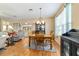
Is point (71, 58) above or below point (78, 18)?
below

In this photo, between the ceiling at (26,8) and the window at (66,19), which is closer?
the window at (66,19)

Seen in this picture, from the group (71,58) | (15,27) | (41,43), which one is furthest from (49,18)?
(71,58)

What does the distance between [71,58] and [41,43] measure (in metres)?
6.46

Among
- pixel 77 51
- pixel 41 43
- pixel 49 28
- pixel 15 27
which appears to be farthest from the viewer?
pixel 15 27

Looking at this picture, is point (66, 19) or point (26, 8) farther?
point (26, 8)

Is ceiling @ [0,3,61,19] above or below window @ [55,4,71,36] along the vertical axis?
above

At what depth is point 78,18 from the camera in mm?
3574

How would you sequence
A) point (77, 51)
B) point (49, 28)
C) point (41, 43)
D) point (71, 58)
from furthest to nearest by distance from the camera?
point (49, 28)
point (41, 43)
point (77, 51)
point (71, 58)

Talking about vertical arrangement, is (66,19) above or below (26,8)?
below

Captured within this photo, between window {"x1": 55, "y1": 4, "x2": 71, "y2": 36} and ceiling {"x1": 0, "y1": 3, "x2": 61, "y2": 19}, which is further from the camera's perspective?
ceiling {"x1": 0, "y1": 3, "x2": 61, "y2": 19}

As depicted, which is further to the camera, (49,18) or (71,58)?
(49,18)

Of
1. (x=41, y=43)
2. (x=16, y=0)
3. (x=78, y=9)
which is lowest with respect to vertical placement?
(x=41, y=43)

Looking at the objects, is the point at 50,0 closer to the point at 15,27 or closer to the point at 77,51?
the point at 77,51

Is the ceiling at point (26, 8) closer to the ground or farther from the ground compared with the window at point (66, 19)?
farther from the ground
